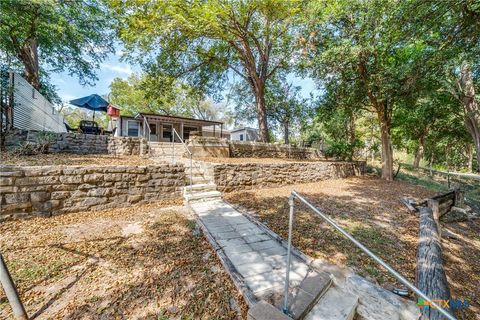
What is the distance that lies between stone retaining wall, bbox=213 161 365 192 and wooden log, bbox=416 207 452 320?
418 cm

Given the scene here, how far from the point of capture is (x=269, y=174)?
703cm

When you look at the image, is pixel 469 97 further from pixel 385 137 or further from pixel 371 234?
pixel 371 234

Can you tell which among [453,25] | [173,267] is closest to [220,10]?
[453,25]

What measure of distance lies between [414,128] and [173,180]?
19.8 m

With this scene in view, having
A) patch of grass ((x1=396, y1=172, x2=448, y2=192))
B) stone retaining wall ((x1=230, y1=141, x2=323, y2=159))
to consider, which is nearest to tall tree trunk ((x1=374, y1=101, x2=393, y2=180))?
patch of grass ((x1=396, y1=172, x2=448, y2=192))

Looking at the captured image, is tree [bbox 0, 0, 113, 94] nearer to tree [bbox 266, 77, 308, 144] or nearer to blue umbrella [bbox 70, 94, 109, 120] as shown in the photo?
blue umbrella [bbox 70, 94, 109, 120]

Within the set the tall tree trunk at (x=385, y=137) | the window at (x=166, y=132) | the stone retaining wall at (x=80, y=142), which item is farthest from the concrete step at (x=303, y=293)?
the window at (x=166, y=132)

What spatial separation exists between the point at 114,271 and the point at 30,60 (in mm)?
12593

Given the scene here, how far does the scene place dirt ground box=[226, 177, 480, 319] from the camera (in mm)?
2637

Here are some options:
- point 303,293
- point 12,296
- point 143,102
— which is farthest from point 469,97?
point 143,102

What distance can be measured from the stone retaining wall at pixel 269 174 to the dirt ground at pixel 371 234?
391 millimetres

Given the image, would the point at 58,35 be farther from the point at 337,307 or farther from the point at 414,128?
the point at 414,128

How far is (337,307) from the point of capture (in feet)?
6.04

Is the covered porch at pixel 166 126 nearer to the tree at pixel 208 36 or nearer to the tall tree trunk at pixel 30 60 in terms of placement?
the tree at pixel 208 36
